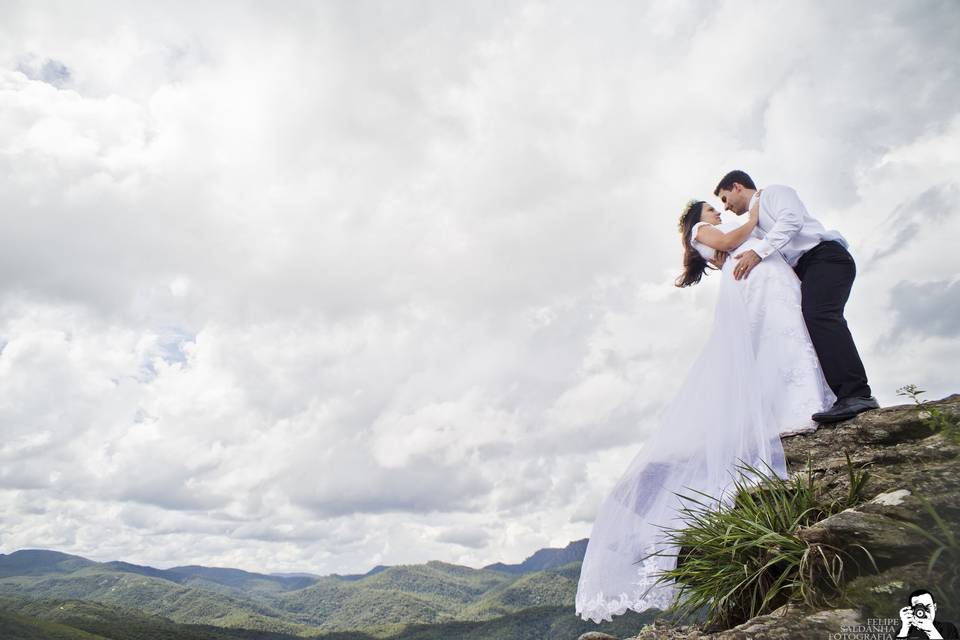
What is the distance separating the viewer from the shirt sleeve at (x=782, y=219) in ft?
20.8

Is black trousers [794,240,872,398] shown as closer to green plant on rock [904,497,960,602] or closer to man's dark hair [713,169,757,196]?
man's dark hair [713,169,757,196]

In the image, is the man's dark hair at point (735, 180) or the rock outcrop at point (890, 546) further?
the man's dark hair at point (735, 180)

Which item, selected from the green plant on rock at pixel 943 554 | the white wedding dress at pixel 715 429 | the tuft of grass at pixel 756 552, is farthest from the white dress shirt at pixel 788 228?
the green plant on rock at pixel 943 554

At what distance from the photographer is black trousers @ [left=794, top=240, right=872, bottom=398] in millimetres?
5777

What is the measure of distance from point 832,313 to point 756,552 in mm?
2930

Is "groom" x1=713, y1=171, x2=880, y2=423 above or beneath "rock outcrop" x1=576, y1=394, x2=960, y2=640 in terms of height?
above

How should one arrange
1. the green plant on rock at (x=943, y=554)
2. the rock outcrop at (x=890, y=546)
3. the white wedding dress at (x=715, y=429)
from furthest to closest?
the white wedding dress at (x=715, y=429)
the rock outcrop at (x=890, y=546)
the green plant on rock at (x=943, y=554)

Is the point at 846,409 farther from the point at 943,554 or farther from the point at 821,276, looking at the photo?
the point at 943,554

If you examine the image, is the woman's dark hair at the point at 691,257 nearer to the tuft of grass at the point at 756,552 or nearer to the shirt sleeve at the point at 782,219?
the shirt sleeve at the point at 782,219

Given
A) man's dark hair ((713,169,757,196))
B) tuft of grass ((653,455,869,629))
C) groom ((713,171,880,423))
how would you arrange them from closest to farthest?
tuft of grass ((653,455,869,629)) < groom ((713,171,880,423)) < man's dark hair ((713,169,757,196))

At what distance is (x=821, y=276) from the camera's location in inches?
244

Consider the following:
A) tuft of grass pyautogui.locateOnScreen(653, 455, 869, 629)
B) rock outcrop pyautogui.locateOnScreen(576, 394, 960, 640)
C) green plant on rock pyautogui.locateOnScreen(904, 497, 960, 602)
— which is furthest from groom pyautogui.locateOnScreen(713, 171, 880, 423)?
green plant on rock pyautogui.locateOnScreen(904, 497, 960, 602)

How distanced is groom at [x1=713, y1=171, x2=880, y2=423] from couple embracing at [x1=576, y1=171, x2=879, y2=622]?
1cm

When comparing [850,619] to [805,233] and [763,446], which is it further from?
[805,233]
